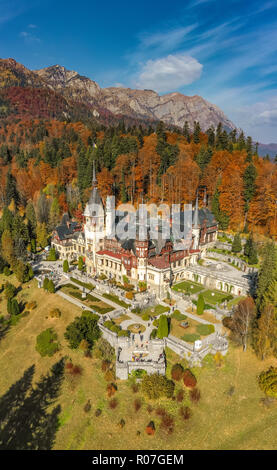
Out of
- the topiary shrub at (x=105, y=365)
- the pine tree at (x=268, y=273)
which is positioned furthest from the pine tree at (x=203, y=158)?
the topiary shrub at (x=105, y=365)

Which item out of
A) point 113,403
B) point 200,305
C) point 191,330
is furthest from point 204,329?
point 113,403

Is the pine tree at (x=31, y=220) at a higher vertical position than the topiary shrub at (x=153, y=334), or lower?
higher

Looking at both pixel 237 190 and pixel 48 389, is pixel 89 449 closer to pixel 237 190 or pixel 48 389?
pixel 48 389

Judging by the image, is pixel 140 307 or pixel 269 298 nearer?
pixel 269 298

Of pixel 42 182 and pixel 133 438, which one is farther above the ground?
pixel 42 182

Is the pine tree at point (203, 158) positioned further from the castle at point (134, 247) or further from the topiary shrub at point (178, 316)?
the topiary shrub at point (178, 316)

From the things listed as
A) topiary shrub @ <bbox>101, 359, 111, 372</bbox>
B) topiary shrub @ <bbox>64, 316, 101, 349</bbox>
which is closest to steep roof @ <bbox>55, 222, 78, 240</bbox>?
topiary shrub @ <bbox>64, 316, 101, 349</bbox>
